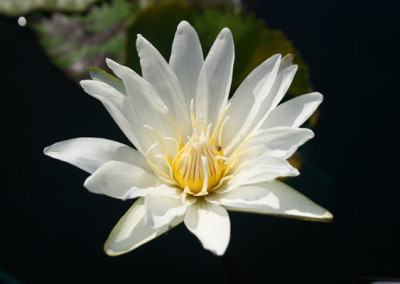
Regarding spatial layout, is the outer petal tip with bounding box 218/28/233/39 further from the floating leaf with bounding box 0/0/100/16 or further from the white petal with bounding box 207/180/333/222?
the floating leaf with bounding box 0/0/100/16

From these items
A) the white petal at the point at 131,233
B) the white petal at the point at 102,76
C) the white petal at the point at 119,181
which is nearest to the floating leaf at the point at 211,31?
the white petal at the point at 102,76

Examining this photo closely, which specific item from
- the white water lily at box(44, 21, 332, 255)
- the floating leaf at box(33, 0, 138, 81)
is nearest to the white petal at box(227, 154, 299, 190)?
the white water lily at box(44, 21, 332, 255)

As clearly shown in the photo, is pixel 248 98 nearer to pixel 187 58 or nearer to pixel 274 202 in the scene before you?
pixel 187 58

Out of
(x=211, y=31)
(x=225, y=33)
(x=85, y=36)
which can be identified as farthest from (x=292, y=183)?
(x=85, y=36)

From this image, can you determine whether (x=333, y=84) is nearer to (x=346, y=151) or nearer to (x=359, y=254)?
(x=346, y=151)

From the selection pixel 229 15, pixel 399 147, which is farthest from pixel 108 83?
pixel 399 147

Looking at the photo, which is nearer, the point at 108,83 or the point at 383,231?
the point at 108,83
